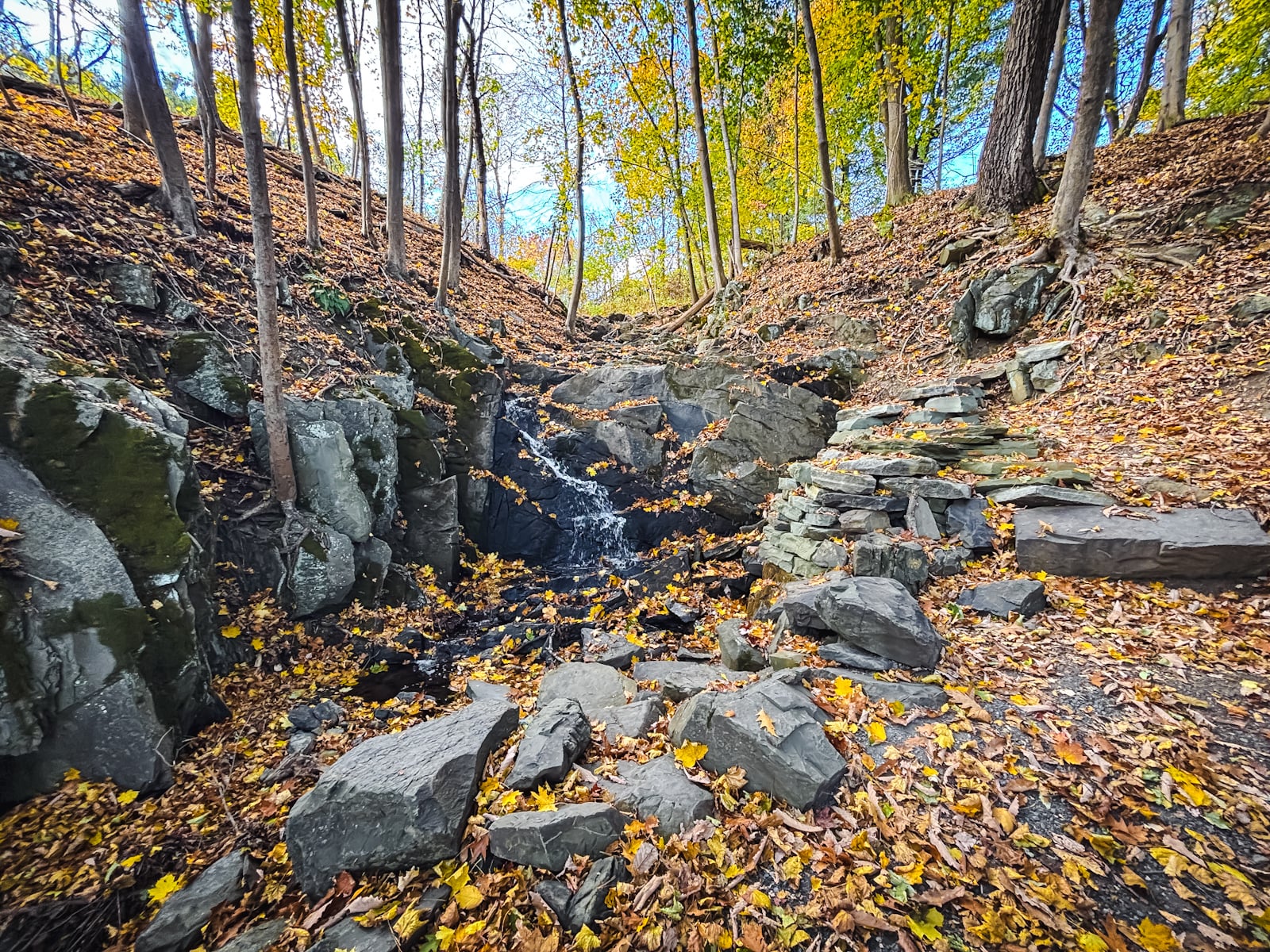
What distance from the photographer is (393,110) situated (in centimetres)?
977

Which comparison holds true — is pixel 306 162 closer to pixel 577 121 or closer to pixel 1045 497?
pixel 577 121

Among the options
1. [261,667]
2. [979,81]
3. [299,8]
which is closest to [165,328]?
[261,667]

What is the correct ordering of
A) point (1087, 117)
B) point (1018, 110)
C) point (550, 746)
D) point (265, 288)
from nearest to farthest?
point (550, 746), point (265, 288), point (1087, 117), point (1018, 110)

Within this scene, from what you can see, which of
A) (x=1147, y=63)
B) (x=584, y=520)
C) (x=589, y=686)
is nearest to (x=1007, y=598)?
(x=589, y=686)

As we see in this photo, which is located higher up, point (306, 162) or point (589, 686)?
point (306, 162)

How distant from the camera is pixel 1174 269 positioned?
713cm

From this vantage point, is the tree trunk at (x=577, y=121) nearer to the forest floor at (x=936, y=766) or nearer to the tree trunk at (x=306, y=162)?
the tree trunk at (x=306, y=162)

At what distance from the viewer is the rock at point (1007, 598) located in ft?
13.3

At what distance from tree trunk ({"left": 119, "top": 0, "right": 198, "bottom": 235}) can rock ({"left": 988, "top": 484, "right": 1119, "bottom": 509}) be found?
12.2 metres

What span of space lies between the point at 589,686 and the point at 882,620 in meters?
2.74

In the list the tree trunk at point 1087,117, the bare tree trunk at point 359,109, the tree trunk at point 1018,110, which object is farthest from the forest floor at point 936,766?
the bare tree trunk at point 359,109

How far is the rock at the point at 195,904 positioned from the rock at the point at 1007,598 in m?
5.81

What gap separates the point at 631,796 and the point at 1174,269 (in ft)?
34.3

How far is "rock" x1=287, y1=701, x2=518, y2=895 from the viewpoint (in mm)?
2623
